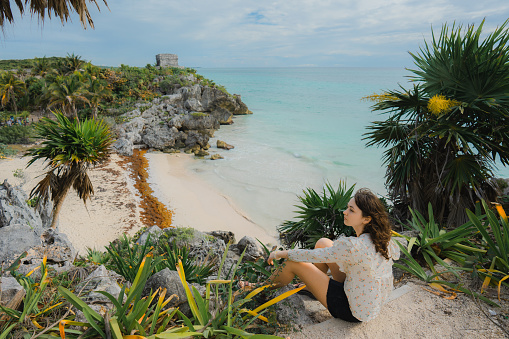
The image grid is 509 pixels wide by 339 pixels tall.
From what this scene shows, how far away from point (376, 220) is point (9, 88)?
33.8 m

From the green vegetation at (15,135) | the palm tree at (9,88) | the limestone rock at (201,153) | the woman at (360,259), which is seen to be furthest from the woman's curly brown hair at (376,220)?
the palm tree at (9,88)

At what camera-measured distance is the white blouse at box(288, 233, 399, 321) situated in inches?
94.3

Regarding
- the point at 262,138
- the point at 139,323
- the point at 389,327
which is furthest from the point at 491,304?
the point at 262,138

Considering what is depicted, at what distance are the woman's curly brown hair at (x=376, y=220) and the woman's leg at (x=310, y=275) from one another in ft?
1.78

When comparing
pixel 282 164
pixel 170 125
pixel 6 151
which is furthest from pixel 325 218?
pixel 170 125

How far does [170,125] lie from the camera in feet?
78.2

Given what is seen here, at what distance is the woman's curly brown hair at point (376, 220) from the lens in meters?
2.42

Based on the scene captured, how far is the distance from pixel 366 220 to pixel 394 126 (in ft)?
12.2

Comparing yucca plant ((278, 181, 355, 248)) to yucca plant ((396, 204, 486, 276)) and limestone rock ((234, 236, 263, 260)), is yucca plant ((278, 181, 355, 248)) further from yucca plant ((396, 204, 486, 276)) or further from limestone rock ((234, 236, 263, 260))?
yucca plant ((396, 204, 486, 276))

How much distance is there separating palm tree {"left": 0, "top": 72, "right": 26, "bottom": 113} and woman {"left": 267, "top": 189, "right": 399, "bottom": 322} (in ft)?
106

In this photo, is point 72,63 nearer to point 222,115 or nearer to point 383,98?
point 222,115

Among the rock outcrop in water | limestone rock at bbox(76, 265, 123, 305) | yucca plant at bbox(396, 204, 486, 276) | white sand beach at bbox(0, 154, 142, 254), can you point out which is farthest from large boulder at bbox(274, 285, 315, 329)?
the rock outcrop in water

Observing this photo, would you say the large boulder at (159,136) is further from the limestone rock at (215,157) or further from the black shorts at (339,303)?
the black shorts at (339,303)

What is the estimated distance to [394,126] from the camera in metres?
5.59
